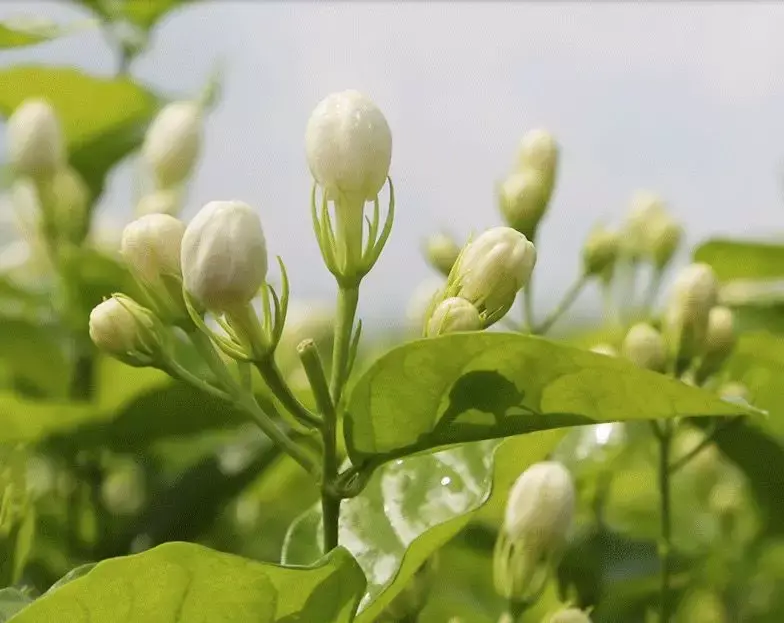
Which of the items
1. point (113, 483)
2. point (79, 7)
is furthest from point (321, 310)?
point (79, 7)

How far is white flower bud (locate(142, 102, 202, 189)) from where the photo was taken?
3.13 ft

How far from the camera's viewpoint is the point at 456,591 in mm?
870

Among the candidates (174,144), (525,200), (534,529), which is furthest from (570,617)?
(174,144)

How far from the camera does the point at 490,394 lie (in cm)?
39

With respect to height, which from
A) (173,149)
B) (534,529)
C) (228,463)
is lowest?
(228,463)

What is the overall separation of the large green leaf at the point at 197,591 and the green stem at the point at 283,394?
0.21 feet

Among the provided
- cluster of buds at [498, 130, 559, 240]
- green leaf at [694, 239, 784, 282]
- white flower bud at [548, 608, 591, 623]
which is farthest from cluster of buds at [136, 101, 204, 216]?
white flower bud at [548, 608, 591, 623]

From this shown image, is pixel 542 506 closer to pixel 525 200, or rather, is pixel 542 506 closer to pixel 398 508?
pixel 398 508

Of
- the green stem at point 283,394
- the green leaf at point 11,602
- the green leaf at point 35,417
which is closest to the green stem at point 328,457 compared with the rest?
the green stem at point 283,394

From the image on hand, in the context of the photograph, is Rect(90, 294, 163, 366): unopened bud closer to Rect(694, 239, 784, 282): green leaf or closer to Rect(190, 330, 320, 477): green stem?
Rect(190, 330, 320, 477): green stem

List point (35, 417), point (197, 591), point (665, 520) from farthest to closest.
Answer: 1. point (35, 417)
2. point (665, 520)
3. point (197, 591)

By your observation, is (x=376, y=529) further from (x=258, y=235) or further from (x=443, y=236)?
(x=443, y=236)

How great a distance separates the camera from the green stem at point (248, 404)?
1.34ft

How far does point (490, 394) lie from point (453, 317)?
53mm
